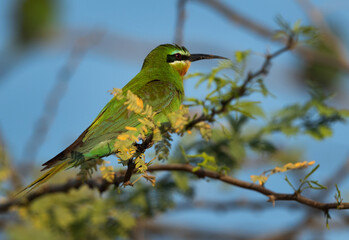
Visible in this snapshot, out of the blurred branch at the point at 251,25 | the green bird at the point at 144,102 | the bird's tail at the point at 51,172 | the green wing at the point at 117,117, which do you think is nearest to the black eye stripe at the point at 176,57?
the green bird at the point at 144,102

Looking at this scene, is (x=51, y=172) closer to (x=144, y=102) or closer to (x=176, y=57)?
(x=144, y=102)

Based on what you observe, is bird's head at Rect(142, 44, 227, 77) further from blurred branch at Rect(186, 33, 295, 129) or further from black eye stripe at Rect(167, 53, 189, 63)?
blurred branch at Rect(186, 33, 295, 129)

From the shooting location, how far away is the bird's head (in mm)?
2082

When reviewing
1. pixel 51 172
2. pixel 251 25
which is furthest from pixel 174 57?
pixel 251 25

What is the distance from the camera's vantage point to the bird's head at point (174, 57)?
2.08 meters

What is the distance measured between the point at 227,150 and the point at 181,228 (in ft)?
6.55

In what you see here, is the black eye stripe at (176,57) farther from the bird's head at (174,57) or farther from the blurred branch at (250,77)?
the blurred branch at (250,77)

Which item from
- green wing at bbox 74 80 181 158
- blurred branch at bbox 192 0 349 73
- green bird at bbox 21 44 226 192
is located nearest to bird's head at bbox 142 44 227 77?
green bird at bbox 21 44 226 192

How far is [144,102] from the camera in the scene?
1.68 metres

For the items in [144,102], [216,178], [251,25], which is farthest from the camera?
[251,25]

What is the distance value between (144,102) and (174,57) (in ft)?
1.70

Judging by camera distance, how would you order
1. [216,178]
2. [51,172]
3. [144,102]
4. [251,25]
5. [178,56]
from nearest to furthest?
[51,172]
[216,178]
[144,102]
[178,56]
[251,25]

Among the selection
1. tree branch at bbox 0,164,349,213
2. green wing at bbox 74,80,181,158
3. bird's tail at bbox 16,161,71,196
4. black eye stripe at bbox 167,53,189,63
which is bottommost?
bird's tail at bbox 16,161,71,196

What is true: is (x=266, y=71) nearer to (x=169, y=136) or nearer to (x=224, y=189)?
(x=169, y=136)
